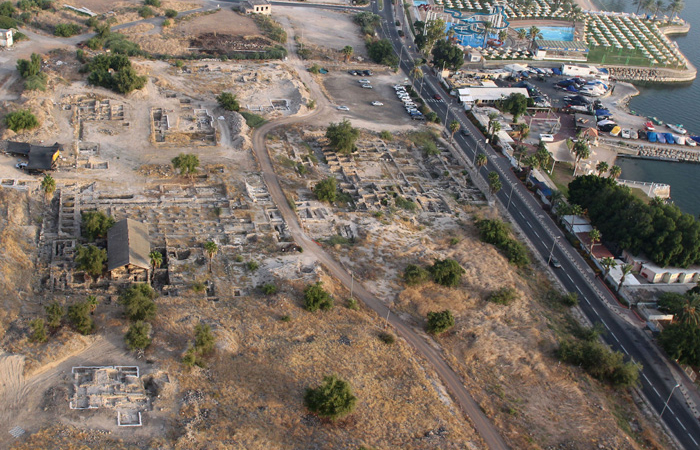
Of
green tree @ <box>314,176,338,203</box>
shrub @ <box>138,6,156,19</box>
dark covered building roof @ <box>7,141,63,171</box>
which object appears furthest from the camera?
shrub @ <box>138,6,156,19</box>

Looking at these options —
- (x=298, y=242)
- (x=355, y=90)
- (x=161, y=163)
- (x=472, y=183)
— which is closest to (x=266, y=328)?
(x=298, y=242)

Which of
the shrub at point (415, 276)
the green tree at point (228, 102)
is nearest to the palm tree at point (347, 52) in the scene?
the green tree at point (228, 102)

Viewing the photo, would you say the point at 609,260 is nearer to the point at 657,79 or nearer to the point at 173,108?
the point at 173,108

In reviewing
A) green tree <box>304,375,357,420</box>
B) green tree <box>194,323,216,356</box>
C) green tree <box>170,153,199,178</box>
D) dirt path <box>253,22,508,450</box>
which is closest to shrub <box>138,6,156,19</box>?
dirt path <box>253,22,508,450</box>

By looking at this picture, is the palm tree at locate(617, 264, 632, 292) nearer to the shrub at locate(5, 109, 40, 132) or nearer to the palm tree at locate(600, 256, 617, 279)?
the palm tree at locate(600, 256, 617, 279)

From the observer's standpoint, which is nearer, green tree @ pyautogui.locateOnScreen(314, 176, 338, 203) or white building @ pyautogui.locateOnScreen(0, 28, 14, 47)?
green tree @ pyautogui.locateOnScreen(314, 176, 338, 203)

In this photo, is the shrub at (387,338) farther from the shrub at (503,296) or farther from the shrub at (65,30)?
the shrub at (65,30)
